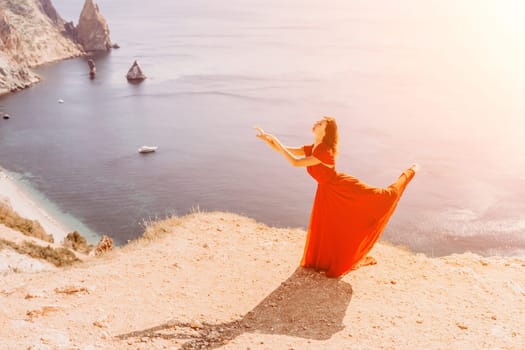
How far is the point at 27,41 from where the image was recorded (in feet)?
306

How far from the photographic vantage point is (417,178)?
46656 millimetres

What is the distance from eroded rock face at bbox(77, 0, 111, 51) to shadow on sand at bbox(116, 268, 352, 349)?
364 feet

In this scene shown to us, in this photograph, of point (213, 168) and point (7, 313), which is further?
point (213, 168)

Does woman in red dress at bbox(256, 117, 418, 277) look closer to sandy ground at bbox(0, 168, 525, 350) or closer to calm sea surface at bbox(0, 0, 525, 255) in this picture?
sandy ground at bbox(0, 168, 525, 350)

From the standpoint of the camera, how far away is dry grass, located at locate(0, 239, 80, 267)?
16800 mm

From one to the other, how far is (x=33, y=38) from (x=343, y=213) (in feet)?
331

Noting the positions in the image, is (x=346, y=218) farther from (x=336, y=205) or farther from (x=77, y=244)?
(x=77, y=244)

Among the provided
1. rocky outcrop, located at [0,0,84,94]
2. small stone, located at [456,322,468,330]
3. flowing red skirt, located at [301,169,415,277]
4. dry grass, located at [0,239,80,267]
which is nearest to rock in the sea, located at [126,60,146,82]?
rocky outcrop, located at [0,0,84,94]

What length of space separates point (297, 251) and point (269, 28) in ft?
433

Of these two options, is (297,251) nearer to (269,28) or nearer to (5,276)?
(5,276)

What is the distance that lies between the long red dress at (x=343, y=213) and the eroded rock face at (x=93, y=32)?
363 feet

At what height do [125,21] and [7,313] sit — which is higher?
[125,21]

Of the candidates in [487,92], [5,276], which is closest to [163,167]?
[5,276]

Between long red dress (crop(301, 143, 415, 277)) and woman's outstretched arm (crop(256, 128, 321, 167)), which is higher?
woman's outstretched arm (crop(256, 128, 321, 167))
